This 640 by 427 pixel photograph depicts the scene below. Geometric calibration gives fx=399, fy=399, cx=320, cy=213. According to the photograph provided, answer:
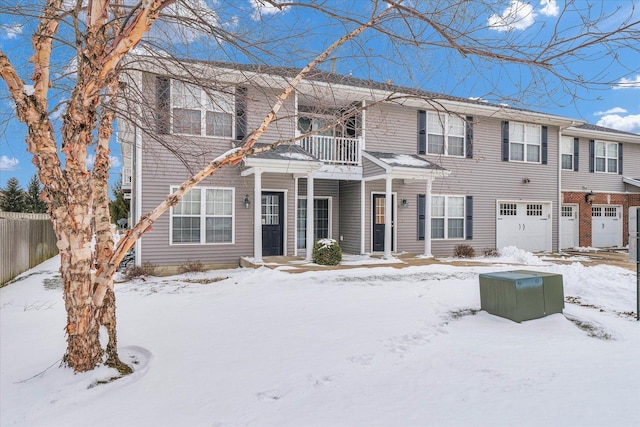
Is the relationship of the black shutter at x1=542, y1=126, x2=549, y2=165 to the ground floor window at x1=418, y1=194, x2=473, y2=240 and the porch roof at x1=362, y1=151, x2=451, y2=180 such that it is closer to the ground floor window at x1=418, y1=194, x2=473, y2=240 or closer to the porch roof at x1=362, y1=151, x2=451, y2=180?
the ground floor window at x1=418, y1=194, x2=473, y2=240

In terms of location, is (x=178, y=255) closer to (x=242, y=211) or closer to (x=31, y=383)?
(x=242, y=211)

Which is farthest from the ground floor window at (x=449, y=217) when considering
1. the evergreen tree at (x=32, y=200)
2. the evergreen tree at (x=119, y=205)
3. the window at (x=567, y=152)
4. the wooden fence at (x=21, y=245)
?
the evergreen tree at (x=32, y=200)

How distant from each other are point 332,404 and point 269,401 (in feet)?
1.74

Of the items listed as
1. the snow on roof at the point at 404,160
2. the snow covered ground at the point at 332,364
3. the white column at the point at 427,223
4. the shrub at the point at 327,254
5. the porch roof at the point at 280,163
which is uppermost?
the snow on roof at the point at 404,160

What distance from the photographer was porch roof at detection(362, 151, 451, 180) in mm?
11406

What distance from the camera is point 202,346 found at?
183 inches

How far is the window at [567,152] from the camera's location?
53.8 ft

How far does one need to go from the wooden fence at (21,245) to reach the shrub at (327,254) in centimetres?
729

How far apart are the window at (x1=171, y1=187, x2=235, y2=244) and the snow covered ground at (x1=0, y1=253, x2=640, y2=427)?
11.4ft

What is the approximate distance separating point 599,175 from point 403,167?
1128cm

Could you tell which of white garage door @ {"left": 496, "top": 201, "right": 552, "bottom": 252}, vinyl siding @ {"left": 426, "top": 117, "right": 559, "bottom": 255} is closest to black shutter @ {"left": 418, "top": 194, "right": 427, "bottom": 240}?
vinyl siding @ {"left": 426, "top": 117, "right": 559, "bottom": 255}

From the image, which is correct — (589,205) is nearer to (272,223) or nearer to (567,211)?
(567,211)

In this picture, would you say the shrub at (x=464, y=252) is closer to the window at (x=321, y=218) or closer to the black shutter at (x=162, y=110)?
the window at (x=321, y=218)

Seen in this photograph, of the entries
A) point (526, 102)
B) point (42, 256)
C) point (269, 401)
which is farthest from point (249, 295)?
point (42, 256)
